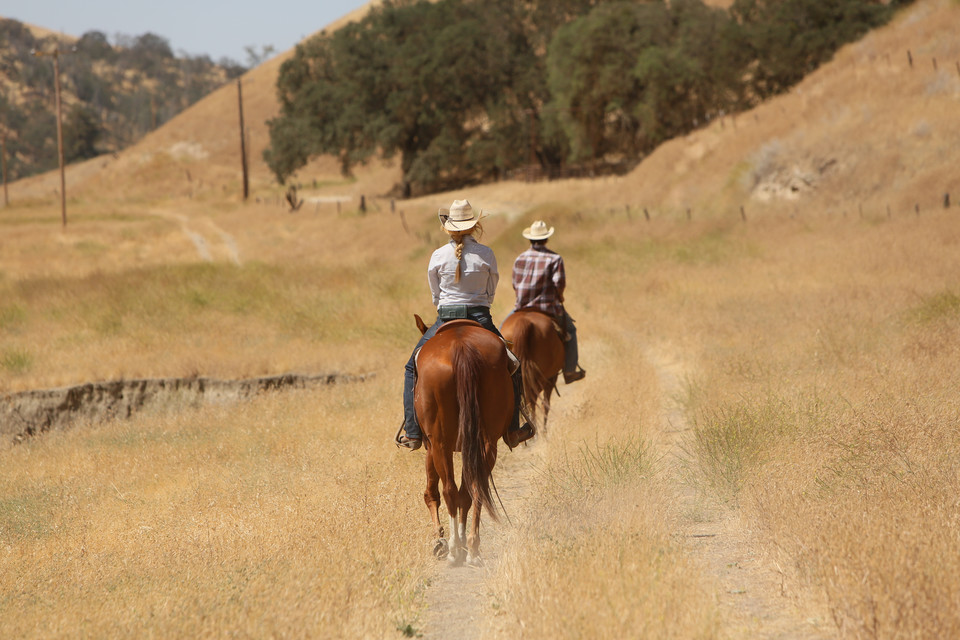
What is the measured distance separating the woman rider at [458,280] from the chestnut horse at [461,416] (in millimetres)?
216

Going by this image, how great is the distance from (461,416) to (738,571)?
214 centimetres

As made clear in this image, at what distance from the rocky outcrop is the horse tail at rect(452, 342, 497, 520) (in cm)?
741

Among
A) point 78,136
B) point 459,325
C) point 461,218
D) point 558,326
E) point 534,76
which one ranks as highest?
point 78,136

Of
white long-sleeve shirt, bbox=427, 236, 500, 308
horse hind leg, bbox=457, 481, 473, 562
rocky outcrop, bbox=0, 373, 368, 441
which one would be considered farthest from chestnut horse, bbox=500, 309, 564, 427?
rocky outcrop, bbox=0, 373, 368, 441

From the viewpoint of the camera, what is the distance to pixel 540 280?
990cm

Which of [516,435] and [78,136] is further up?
[78,136]

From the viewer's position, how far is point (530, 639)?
14.6 feet

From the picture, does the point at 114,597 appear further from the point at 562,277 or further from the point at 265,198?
the point at 265,198

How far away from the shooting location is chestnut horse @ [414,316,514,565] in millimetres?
6027

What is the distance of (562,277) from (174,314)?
10911 millimetres

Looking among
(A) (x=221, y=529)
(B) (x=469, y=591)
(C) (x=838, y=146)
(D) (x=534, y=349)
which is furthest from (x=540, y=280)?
(C) (x=838, y=146)

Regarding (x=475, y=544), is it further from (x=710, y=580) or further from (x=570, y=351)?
(x=570, y=351)

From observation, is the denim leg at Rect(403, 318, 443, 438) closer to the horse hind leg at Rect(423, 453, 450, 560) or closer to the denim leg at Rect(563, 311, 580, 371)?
the horse hind leg at Rect(423, 453, 450, 560)

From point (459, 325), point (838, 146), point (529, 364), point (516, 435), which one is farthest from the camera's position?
point (838, 146)
